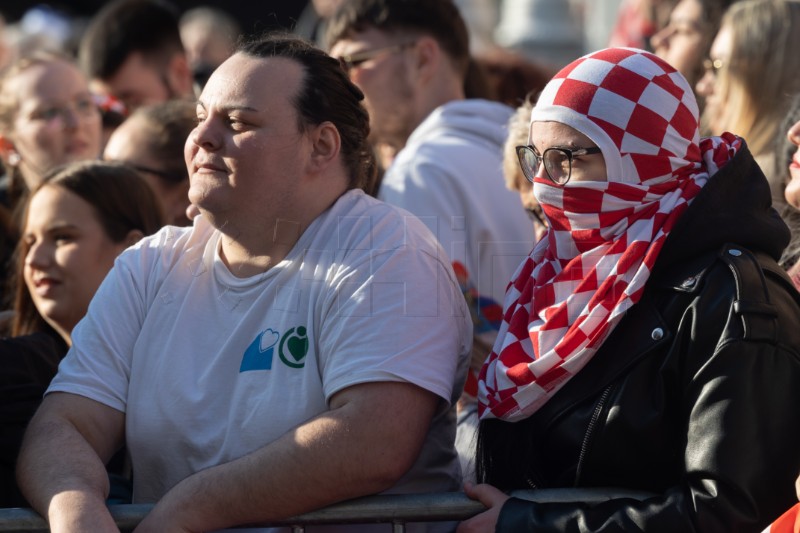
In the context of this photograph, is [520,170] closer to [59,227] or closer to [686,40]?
[59,227]

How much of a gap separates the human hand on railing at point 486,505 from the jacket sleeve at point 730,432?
93 mm

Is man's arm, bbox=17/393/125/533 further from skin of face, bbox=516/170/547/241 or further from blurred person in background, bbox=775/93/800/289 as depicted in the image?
blurred person in background, bbox=775/93/800/289

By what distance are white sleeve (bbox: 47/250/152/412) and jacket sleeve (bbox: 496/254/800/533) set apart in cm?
121

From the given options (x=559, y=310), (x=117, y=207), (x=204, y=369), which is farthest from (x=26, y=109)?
(x=559, y=310)

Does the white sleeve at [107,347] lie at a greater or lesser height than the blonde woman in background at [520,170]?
lesser

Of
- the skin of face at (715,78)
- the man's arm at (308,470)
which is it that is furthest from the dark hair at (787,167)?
the man's arm at (308,470)

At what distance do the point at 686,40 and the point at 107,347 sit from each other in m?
3.57

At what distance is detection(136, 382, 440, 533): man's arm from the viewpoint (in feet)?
9.73

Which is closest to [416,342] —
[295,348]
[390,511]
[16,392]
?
[295,348]

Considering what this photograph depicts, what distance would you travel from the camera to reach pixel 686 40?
5.84 metres

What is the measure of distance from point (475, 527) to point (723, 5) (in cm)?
385

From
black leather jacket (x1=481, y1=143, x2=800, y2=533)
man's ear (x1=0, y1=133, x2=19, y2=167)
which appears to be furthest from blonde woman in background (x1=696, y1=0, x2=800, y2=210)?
man's ear (x1=0, y1=133, x2=19, y2=167)

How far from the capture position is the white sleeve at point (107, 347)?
3320mm

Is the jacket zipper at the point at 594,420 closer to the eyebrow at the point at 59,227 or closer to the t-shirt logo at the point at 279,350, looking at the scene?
the t-shirt logo at the point at 279,350
